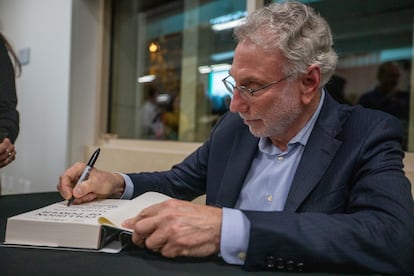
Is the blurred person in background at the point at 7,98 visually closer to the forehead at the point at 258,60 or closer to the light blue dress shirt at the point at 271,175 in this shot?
the light blue dress shirt at the point at 271,175

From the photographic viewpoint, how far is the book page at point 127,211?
0.70 m

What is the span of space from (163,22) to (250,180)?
5.66ft

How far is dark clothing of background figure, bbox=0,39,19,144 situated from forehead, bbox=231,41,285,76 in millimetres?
1036

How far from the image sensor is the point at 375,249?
0.66 metres

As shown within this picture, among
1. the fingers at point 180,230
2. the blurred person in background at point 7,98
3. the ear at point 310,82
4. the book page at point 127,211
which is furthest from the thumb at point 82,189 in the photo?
the blurred person in background at point 7,98

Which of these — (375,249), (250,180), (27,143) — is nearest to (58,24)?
(27,143)

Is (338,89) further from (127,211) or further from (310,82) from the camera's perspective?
(127,211)

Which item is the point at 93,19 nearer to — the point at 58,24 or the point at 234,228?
the point at 58,24

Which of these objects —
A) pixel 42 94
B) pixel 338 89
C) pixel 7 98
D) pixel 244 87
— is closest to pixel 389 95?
pixel 338 89

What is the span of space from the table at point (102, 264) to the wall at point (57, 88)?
1.84 meters

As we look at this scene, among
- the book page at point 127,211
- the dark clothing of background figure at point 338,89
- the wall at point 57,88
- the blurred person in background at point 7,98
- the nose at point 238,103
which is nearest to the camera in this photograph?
the book page at point 127,211

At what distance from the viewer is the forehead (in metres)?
0.90

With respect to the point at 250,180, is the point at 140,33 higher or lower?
higher

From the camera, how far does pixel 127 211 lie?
0.78 meters
